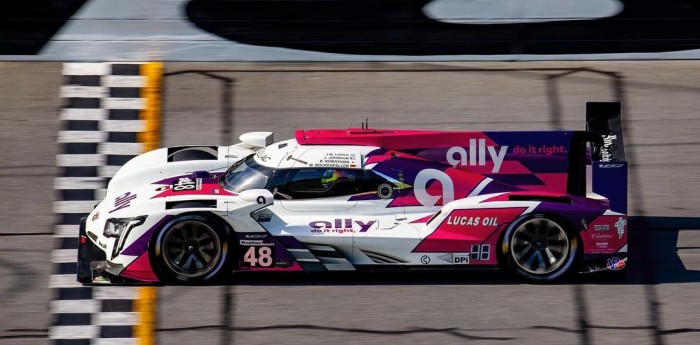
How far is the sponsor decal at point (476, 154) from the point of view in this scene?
31.3ft

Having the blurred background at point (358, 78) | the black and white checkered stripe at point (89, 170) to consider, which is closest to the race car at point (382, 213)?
the black and white checkered stripe at point (89, 170)

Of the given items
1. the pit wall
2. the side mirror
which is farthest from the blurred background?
the side mirror

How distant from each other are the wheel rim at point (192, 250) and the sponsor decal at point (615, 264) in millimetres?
3207

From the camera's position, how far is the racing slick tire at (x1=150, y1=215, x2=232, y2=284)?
9148mm

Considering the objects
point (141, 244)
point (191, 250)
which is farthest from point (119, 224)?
point (191, 250)

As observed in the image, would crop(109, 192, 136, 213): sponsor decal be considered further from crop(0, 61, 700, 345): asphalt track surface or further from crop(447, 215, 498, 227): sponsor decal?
crop(447, 215, 498, 227): sponsor decal

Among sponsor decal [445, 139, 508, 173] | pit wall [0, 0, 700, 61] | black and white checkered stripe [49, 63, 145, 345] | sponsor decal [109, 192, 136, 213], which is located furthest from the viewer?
pit wall [0, 0, 700, 61]

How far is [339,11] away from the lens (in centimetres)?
1359

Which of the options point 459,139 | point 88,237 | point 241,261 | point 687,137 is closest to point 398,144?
point 459,139

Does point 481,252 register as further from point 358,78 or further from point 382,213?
point 358,78

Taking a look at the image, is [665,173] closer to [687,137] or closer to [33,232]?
[687,137]

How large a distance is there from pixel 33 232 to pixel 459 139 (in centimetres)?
403

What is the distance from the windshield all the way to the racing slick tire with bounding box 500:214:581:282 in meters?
2.08

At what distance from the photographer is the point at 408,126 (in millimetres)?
12641
